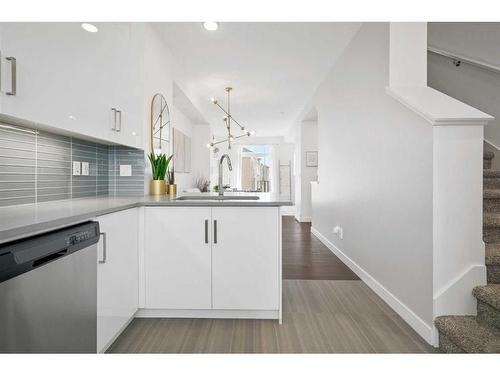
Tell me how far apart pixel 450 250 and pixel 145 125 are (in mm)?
2534

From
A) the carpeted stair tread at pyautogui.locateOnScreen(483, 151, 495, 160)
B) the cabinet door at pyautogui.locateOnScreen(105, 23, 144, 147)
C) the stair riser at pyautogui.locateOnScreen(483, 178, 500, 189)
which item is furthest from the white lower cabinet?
the carpeted stair tread at pyautogui.locateOnScreen(483, 151, 495, 160)

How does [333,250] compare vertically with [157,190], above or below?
below

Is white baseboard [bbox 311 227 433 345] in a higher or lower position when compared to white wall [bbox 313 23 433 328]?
lower

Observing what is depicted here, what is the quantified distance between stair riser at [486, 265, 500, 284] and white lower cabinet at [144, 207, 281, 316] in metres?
1.25

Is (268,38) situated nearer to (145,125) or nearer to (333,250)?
(145,125)

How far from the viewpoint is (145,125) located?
2.64 m

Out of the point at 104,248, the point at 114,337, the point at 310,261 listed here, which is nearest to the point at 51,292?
the point at 104,248

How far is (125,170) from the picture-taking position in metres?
2.58

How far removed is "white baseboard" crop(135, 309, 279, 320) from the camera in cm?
195

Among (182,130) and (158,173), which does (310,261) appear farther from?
(182,130)

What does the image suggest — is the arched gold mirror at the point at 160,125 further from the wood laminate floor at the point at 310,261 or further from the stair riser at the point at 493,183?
the stair riser at the point at 493,183

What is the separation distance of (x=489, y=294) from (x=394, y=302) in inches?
27.3

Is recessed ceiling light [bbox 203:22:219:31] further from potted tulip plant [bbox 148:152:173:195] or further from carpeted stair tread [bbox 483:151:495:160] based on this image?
carpeted stair tread [bbox 483:151:495:160]
